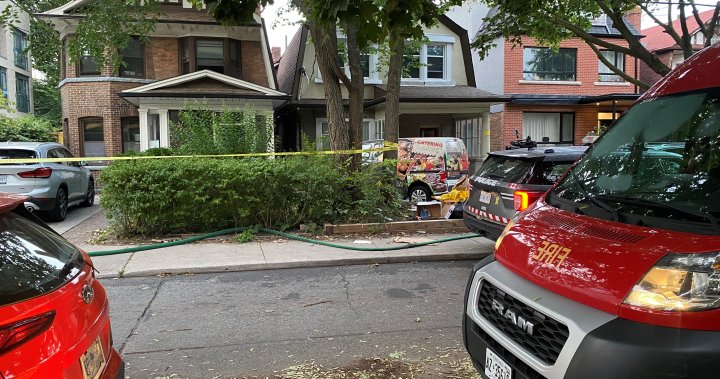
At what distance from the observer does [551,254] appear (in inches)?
99.0

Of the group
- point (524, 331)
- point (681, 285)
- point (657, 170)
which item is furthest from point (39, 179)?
A: point (681, 285)

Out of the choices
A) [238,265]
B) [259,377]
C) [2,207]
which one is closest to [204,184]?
[238,265]

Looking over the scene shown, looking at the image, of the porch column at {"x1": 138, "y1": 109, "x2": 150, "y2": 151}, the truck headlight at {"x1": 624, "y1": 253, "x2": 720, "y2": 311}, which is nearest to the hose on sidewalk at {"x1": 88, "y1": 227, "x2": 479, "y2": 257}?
the truck headlight at {"x1": 624, "y1": 253, "x2": 720, "y2": 311}

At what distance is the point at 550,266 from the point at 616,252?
0.99 feet

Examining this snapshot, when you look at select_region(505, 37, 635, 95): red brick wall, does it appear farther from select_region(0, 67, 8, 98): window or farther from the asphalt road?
select_region(0, 67, 8, 98): window

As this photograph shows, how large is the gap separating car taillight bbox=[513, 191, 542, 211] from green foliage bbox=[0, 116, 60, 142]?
59.7 ft

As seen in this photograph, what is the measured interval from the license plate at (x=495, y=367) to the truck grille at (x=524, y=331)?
15cm

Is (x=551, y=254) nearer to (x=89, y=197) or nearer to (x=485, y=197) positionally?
(x=485, y=197)

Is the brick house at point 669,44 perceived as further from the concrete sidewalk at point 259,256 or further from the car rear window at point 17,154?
the car rear window at point 17,154

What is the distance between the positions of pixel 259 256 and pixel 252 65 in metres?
13.0

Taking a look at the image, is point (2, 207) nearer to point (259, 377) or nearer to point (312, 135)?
point (259, 377)

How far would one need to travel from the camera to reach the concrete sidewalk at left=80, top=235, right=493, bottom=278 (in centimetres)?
684

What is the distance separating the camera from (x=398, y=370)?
12.5 ft

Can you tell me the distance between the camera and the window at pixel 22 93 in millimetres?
32562
